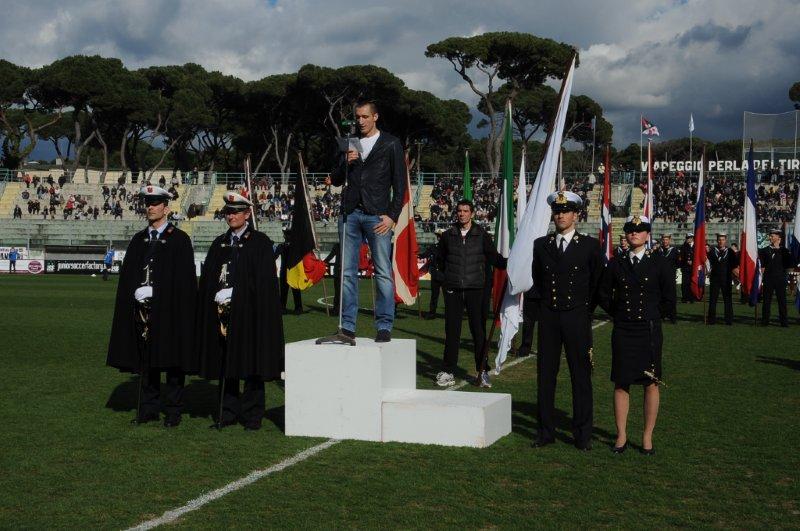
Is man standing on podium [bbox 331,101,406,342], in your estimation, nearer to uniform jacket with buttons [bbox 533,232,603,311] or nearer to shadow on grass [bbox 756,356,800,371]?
uniform jacket with buttons [bbox 533,232,603,311]

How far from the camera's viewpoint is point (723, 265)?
22.3 m

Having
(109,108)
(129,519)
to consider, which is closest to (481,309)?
(129,519)

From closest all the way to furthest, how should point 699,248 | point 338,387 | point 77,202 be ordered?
1. point 338,387
2. point 699,248
3. point 77,202

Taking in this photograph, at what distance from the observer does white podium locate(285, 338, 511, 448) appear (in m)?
7.67

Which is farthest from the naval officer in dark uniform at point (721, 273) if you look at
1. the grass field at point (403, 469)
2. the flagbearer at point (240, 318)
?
→ the flagbearer at point (240, 318)

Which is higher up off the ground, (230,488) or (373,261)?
(373,261)

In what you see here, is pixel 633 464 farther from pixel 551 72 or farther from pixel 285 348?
pixel 551 72

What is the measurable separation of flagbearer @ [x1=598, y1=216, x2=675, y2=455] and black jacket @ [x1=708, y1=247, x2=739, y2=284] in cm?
1528

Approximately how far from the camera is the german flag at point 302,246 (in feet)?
51.8

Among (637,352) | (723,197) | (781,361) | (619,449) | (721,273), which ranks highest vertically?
(723,197)

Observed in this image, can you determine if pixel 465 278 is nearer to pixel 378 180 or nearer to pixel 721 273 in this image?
pixel 378 180

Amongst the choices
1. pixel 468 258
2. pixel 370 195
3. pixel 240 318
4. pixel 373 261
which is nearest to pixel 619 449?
pixel 373 261

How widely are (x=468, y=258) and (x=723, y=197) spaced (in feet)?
125

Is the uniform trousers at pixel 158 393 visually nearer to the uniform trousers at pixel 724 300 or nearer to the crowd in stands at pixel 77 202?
the uniform trousers at pixel 724 300
